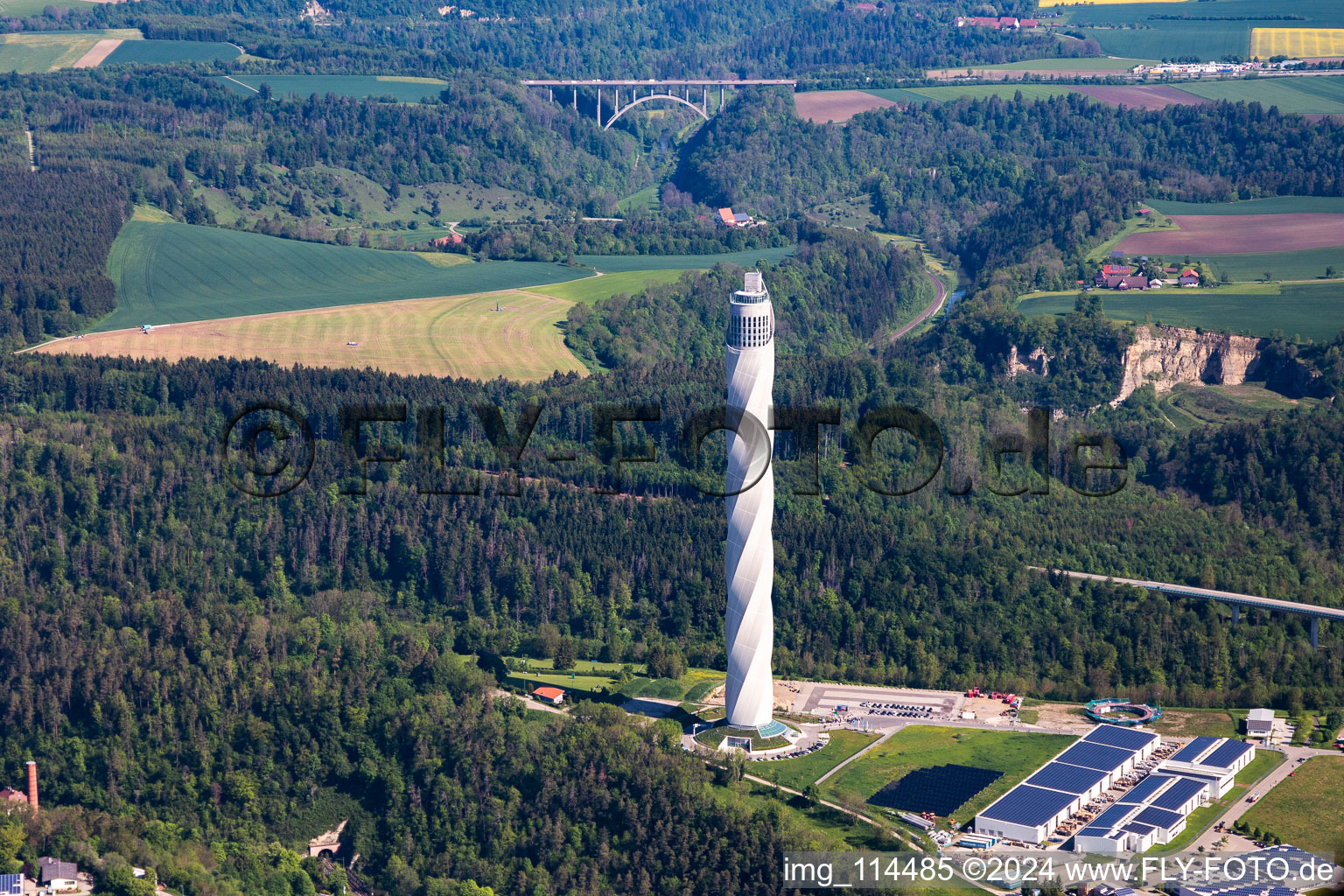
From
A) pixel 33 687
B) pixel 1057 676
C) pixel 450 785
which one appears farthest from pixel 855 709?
pixel 33 687

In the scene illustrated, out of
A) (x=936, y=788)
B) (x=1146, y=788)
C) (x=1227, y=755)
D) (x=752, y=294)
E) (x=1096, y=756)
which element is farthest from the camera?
(x=1096, y=756)

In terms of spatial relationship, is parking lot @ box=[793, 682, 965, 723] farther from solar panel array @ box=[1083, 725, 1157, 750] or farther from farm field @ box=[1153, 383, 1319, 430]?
farm field @ box=[1153, 383, 1319, 430]

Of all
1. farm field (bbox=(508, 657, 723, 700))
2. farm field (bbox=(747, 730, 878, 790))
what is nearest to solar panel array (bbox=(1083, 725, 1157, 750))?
farm field (bbox=(747, 730, 878, 790))

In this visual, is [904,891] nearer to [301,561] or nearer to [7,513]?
[301,561]

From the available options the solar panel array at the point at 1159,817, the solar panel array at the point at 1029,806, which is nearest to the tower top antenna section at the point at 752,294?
the solar panel array at the point at 1029,806

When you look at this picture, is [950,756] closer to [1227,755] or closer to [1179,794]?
[1179,794]

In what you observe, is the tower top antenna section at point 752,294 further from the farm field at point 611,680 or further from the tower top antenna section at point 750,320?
the farm field at point 611,680

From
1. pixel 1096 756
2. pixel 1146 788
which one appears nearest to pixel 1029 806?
pixel 1146 788
